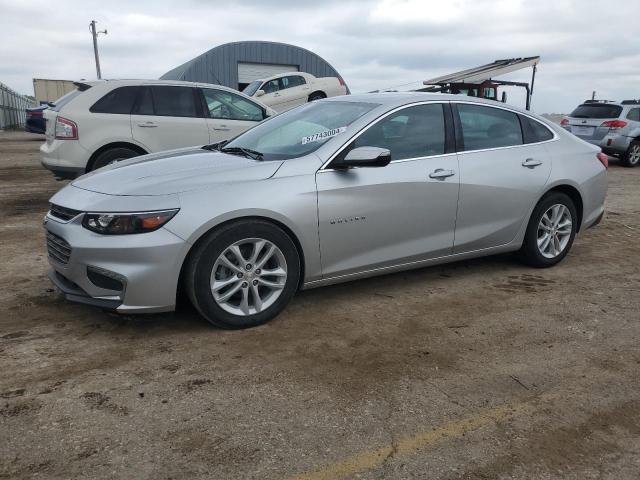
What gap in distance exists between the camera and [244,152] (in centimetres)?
423

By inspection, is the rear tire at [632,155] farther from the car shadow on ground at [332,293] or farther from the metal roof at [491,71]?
the car shadow on ground at [332,293]

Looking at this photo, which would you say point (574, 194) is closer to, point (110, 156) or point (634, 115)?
point (110, 156)

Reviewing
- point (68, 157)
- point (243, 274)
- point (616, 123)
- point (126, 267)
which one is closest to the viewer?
point (126, 267)

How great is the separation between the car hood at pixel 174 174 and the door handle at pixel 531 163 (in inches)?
87.8

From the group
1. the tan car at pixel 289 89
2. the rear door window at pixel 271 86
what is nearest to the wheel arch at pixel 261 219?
the tan car at pixel 289 89

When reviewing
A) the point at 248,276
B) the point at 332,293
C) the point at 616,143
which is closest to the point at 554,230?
the point at 332,293

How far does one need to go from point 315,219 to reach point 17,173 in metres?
9.72

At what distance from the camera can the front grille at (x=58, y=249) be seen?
11.4 ft

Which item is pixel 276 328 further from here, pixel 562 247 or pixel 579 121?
pixel 579 121

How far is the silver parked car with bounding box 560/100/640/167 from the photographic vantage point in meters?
13.1

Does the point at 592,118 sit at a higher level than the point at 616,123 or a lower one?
higher

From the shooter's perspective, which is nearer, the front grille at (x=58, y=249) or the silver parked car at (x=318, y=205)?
the silver parked car at (x=318, y=205)

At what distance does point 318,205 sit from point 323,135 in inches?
23.3

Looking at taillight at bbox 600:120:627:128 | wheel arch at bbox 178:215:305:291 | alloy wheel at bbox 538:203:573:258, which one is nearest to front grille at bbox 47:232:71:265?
wheel arch at bbox 178:215:305:291
